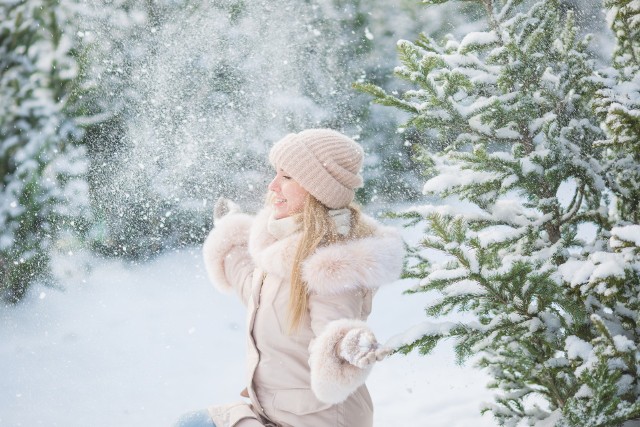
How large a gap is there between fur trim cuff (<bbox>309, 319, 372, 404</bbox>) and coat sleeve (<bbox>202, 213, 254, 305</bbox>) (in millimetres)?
799

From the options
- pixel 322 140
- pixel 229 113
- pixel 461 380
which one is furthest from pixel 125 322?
pixel 322 140

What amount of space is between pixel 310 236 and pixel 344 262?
230mm

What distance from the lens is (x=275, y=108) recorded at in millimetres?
6516

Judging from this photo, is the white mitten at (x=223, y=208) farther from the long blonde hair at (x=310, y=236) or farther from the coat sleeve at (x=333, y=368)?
the coat sleeve at (x=333, y=368)

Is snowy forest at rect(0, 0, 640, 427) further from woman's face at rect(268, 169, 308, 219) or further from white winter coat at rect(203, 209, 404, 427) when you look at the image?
woman's face at rect(268, 169, 308, 219)

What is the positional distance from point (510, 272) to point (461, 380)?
3.72 metres

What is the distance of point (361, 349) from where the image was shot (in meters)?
1.65

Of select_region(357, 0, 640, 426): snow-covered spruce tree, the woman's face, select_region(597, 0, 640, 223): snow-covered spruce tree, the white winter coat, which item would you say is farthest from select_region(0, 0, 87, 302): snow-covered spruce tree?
select_region(597, 0, 640, 223): snow-covered spruce tree

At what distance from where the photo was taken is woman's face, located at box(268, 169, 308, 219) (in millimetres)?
2236

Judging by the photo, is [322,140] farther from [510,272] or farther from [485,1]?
[485,1]

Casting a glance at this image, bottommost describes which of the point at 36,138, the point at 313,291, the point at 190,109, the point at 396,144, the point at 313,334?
the point at 313,334

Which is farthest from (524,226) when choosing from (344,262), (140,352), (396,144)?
(140,352)

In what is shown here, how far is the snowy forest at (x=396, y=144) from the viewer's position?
204cm

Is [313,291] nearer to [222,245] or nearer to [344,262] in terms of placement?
[344,262]
